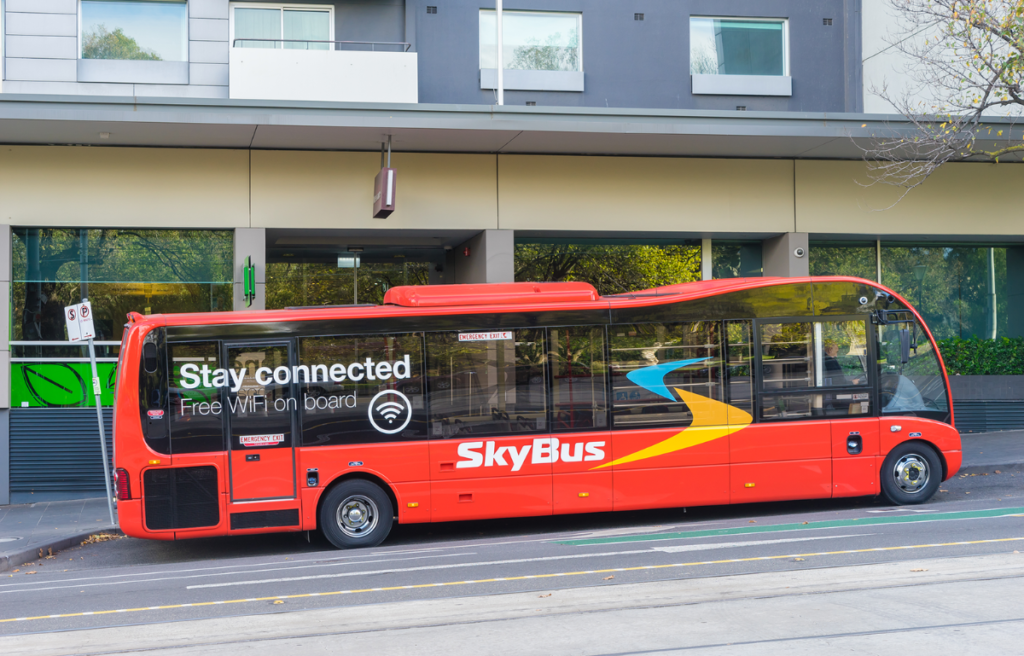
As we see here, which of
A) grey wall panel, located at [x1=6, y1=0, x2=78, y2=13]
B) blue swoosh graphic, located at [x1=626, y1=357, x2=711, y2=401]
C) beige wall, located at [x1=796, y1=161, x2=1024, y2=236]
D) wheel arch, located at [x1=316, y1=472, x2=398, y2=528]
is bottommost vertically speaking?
wheel arch, located at [x1=316, y1=472, x2=398, y2=528]

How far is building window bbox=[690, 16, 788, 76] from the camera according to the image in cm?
1805

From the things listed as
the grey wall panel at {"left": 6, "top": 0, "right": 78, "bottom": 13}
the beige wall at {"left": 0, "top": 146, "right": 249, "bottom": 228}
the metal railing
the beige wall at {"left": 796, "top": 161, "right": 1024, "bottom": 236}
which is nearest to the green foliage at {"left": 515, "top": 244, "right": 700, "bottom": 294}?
the beige wall at {"left": 796, "top": 161, "right": 1024, "bottom": 236}

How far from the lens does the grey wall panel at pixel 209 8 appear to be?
1636cm

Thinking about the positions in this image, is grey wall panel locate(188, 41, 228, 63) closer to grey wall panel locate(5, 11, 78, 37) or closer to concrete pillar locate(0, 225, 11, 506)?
grey wall panel locate(5, 11, 78, 37)

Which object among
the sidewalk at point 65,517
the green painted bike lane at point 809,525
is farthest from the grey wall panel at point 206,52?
the green painted bike lane at point 809,525

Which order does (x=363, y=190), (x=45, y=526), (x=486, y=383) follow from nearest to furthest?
(x=486, y=383) → (x=45, y=526) → (x=363, y=190)

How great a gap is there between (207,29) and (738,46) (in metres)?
10.0

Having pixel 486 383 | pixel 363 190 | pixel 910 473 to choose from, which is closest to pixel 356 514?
pixel 486 383

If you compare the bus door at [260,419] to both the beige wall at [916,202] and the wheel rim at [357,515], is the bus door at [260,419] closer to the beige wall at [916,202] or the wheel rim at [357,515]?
the wheel rim at [357,515]

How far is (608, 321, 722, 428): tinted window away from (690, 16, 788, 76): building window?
880 centimetres

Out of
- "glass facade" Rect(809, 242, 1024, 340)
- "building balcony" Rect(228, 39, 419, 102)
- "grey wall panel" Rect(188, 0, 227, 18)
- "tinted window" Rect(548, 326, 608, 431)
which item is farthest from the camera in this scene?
"glass facade" Rect(809, 242, 1024, 340)

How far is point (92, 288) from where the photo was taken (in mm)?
15008

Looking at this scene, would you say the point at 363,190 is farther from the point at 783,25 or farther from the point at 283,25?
the point at 783,25

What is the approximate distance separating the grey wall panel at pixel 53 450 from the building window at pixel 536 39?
380 inches
